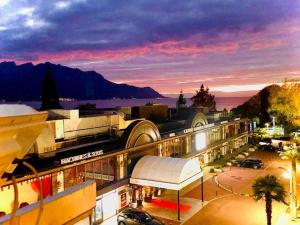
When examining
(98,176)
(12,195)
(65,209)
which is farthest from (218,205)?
(65,209)

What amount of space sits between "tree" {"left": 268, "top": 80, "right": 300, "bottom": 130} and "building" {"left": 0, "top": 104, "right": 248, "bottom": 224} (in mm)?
55815

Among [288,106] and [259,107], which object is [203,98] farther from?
[288,106]

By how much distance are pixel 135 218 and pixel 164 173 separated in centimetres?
637

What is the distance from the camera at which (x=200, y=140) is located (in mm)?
55062

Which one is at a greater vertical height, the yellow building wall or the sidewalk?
the yellow building wall

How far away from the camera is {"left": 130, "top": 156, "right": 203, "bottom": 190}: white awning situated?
34875mm

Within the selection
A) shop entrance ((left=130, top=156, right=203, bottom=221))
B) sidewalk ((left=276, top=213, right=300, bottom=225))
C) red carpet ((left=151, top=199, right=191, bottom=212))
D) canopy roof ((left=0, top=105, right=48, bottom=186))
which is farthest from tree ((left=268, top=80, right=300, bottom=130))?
canopy roof ((left=0, top=105, right=48, bottom=186))

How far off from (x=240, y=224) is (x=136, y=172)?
11993 mm

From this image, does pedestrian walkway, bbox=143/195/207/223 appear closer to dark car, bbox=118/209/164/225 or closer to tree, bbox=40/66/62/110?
dark car, bbox=118/209/164/225

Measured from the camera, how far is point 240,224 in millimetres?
32219

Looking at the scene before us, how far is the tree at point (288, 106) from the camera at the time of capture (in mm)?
95312

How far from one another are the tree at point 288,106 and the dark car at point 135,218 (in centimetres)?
7425

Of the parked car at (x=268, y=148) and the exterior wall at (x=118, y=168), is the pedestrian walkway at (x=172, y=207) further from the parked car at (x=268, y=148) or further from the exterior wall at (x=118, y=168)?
the parked car at (x=268, y=148)

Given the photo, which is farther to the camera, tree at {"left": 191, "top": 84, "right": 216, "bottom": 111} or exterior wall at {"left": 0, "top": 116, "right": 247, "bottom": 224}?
tree at {"left": 191, "top": 84, "right": 216, "bottom": 111}
